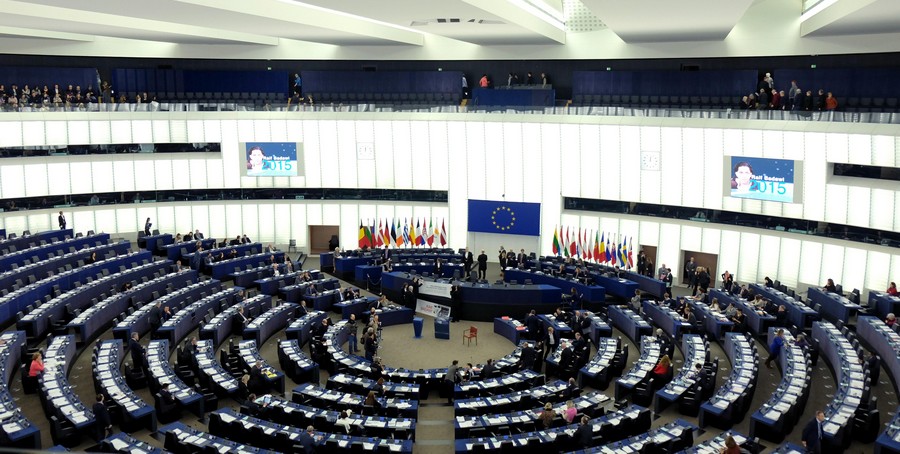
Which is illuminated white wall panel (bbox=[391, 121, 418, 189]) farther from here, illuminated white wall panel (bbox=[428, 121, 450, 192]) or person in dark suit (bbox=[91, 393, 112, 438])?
Result: person in dark suit (bbox=[91, 393, 112, 438])

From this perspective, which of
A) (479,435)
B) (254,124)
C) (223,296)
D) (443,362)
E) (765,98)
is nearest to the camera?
(479,435)

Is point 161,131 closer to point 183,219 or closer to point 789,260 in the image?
point 183,219

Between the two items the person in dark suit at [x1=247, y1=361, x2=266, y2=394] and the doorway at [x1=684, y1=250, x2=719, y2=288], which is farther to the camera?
the doorway at [x1=684, y1=250, x2=719, y2=288]

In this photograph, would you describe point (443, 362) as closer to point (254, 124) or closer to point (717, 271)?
point (717, 271)

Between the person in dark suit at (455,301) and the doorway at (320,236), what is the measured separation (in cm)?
1204

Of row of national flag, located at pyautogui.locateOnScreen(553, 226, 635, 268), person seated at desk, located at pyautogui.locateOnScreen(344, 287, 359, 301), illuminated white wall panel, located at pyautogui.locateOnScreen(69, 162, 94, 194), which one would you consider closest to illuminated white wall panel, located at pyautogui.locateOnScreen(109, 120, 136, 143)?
illuminated white wall panel, located at pyautogui.locateOnScreen(69, 162, 94, 194)

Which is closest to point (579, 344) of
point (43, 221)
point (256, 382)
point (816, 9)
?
point (256, 382)

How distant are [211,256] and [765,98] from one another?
71.1 feet

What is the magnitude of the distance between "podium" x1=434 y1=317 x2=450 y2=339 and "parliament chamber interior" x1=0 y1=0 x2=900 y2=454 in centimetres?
5

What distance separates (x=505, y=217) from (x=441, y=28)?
982cm

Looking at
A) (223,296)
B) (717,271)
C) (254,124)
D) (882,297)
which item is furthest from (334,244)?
(882,297)

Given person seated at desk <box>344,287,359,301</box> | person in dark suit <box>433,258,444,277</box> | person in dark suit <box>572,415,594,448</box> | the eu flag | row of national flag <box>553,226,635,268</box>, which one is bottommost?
person in dark suit <box>572,415,594,448</box>

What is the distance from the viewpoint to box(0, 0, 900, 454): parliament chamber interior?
18375 mm

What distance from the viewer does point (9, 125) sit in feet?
107
